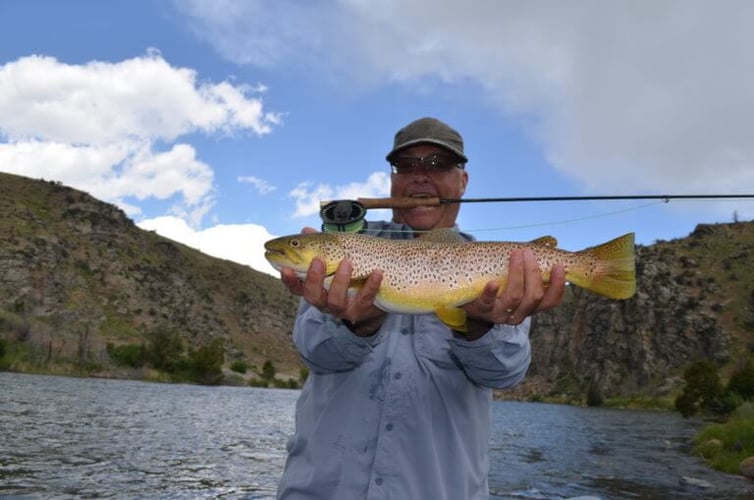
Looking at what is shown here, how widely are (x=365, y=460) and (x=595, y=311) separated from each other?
4347 inches

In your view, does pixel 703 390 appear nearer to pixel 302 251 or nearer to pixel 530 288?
pixel 530 288

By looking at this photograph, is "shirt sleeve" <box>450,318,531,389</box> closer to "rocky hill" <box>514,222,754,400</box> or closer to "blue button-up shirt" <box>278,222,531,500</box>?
"blue button-up shirt" <box>278,222,531,500</box>

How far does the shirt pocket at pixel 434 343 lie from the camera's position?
391 centimetres

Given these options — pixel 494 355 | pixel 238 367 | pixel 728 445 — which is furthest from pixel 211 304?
pixel 494 355

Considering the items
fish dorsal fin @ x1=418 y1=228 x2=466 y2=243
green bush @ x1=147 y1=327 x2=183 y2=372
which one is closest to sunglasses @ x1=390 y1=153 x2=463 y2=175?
fish dorsal fin @ x1=418 y1=228 x2=466 y2=243

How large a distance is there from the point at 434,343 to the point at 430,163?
1.61 metres

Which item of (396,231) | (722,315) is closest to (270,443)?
(396,231)

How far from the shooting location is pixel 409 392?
12.2ft

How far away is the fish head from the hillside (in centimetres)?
6276

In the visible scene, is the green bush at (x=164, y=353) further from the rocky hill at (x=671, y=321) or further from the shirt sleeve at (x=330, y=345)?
the shirt sleeve at (x=330, y=345)

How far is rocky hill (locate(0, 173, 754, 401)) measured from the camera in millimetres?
74375

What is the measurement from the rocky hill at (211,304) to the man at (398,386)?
209 ft

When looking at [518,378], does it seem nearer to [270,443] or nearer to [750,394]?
[270,443]

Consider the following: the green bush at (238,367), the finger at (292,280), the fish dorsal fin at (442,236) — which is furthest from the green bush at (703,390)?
the green bush at (238,367)
